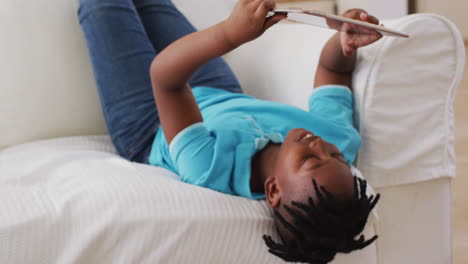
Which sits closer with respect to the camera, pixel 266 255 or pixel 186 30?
pixel 266 255

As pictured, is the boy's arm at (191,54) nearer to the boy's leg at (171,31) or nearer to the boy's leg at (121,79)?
the boy's leg at (121,79)

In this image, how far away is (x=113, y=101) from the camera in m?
1.17

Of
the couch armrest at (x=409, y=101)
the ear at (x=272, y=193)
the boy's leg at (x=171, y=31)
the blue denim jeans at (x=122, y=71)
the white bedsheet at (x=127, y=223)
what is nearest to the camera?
the white bedsheet at (x=127, y=223)

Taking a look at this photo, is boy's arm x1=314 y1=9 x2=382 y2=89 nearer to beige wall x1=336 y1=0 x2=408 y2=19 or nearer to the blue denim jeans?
the blue denim jeans

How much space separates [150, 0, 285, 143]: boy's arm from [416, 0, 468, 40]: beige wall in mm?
2212

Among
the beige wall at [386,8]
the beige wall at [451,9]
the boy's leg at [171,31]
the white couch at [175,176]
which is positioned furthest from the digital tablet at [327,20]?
the beige wall at [451,9]

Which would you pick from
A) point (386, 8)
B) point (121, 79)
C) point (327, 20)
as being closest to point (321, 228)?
point (327, 20)

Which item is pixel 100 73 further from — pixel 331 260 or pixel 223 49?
pixel 331 260

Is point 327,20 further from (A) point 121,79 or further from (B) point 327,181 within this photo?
(A) point 121,79

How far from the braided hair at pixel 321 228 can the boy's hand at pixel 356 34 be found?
0.28m

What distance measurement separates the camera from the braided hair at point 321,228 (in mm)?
762

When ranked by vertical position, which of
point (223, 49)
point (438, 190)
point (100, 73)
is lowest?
point (438, 190)

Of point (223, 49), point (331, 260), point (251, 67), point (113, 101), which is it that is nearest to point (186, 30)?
point (251, 67)

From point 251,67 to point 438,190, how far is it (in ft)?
2.01
